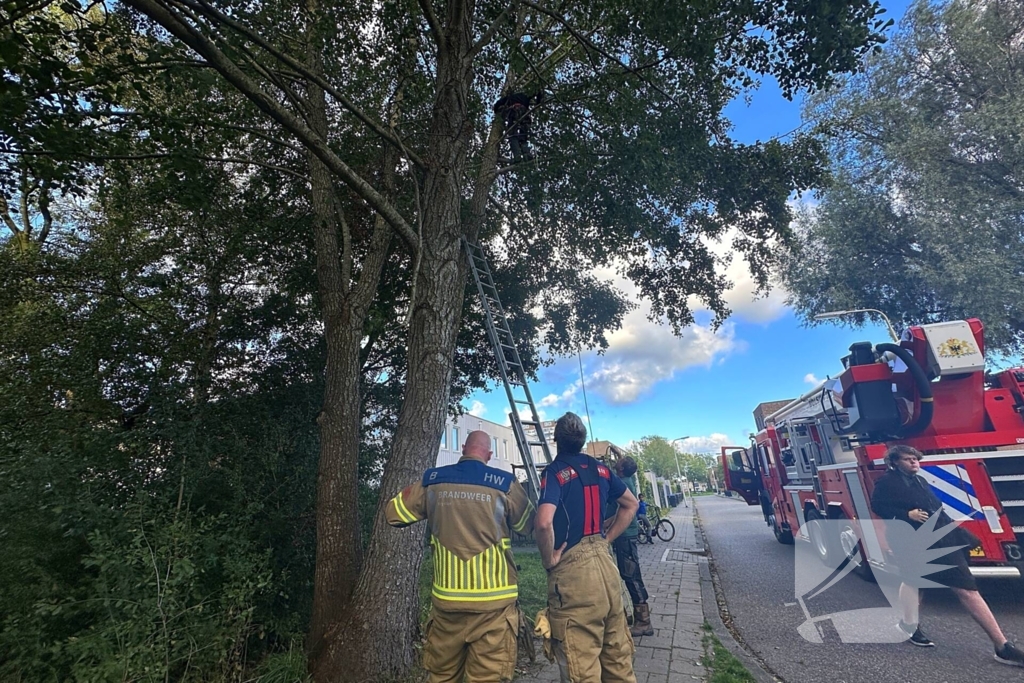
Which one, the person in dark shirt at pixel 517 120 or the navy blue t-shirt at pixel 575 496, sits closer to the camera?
the navy blue t-shirt at pixel 575 496

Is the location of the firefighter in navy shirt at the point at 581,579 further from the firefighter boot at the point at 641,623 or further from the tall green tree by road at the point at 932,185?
the tall green tree by road at the point at 932,185

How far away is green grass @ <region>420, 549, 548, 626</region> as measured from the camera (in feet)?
17.6

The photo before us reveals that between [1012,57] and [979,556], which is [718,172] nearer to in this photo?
[979,556]

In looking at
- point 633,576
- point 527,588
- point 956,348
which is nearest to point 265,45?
point 633,576

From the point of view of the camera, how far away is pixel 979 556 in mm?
4836

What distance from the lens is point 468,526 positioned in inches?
113

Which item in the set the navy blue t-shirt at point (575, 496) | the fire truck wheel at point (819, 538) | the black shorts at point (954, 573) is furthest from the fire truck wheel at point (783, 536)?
the navy blue t-shirt at point (575, 496)

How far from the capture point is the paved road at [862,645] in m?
3.82

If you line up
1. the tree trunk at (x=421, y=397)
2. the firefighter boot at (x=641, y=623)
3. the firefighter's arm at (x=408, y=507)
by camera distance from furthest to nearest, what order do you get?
the firefighter boot at (x=641, y=623)
the tree trunk at (x=421, y=397)
the firefighter's arm at (x=408, y=507)

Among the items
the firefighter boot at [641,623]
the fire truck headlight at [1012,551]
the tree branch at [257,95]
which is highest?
the tree branch at [257,95]

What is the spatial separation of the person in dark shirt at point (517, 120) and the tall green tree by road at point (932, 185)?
9791 mm

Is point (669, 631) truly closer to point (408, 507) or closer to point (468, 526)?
point (468, 526)

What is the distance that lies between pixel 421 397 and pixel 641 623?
351 cm

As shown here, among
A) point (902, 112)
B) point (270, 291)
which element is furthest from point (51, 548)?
point (902, 112)
